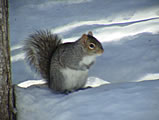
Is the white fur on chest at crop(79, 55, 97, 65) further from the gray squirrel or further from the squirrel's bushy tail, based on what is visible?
the squirrel's bushy tail

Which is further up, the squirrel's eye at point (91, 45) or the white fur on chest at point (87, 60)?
the squirrel's eye at point (91, 45)

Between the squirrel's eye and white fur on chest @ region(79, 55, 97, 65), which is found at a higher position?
the squirrel's eye

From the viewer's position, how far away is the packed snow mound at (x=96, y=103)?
187 centimetres

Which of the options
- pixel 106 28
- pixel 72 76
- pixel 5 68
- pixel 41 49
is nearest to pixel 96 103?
pixel 72 76

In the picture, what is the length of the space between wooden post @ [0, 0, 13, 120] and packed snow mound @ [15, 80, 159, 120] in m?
0.16

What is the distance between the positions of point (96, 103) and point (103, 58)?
1435mm

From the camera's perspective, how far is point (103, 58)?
11.3 feet

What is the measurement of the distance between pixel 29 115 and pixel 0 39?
0.69 metres

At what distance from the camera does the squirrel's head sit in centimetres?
261

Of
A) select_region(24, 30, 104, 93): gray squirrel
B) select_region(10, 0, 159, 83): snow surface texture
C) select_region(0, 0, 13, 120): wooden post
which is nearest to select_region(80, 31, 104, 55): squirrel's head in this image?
select_region(24, 30, 104, 93): gray squirrel

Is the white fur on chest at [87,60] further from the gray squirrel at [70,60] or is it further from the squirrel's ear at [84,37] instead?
the squirrel's ear at [84,37]

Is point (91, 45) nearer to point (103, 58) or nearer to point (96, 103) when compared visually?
point (96, 103)

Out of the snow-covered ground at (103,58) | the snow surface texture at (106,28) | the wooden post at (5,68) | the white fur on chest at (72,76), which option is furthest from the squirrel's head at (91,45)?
the wooden post at (5,68)

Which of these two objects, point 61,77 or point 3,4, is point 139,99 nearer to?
point 61,77
